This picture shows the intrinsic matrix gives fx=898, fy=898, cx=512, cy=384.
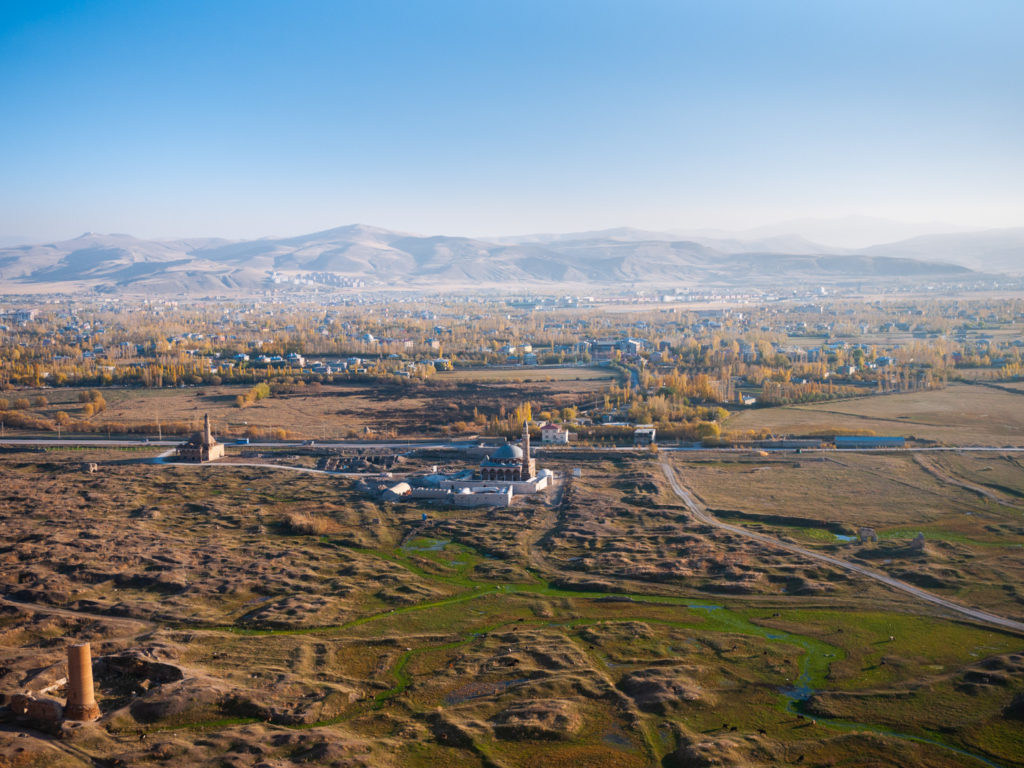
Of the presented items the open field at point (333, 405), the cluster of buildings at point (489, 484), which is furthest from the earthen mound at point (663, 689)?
the open field at point (333, 405)

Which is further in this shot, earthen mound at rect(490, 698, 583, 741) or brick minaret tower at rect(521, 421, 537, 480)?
brick minaret tower at rect(521, 421, 537, 480)

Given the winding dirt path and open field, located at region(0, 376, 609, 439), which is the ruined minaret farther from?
open field, located at region(0, 376, 609, 439)

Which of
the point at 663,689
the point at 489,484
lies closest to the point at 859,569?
the point at 663,689

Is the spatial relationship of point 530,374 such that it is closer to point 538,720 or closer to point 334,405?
point 334,405

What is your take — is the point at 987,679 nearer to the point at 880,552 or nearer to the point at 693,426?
the point at 880,552

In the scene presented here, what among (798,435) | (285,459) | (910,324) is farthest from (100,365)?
(910,324)

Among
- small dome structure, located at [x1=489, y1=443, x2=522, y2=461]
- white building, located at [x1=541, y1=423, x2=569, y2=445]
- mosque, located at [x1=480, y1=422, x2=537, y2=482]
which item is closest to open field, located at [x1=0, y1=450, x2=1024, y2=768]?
mosque, located at [x1=480, y1=422, x2=537, y2=482]
